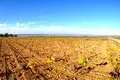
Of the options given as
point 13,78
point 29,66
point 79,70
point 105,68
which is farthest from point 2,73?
point 105,68

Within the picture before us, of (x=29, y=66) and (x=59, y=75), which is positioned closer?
(x=59, y=75)

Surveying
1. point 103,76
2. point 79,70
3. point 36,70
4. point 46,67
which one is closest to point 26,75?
point 36,70

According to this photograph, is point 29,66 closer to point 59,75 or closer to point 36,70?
point 36,70

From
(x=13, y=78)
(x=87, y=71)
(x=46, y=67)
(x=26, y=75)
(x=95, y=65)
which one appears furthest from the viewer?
(x=95, y=65)

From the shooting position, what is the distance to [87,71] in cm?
1131

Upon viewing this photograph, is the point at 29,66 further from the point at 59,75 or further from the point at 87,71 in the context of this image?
the point at 87,71

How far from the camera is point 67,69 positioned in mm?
11695

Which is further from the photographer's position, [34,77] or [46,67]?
[46,67]

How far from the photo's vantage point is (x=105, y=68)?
12.4 meters

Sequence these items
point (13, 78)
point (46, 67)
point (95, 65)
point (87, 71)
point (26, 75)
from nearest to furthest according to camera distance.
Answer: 1. point (13, 78)
2. point (26, 75)
3. point (87, 71)
4. point (46, 67)
5. point (95, 65)

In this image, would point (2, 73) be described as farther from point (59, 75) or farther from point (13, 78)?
point (59, 75)

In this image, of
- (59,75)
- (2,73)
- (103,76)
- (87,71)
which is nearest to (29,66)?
(2,73)

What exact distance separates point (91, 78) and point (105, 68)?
2.89 m

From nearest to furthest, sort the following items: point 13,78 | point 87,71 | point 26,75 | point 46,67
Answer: point 13,78 → point 26,75 → point 87,71 → point 46,67
